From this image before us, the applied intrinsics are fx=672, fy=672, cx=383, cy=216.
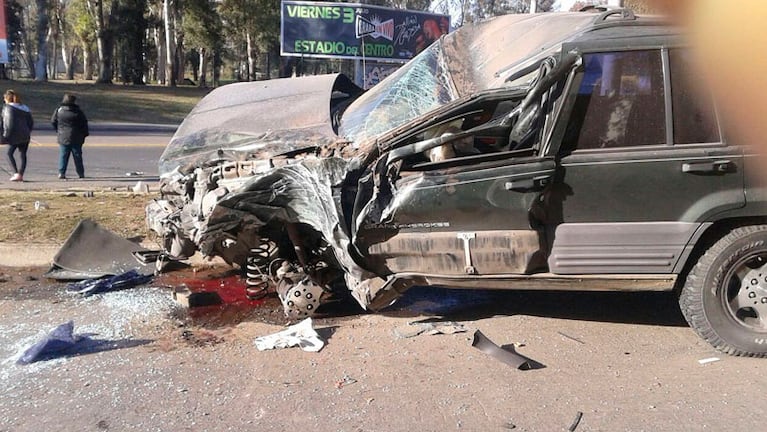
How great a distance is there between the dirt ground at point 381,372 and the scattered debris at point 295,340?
71 millimetres

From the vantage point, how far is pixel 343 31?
27.0 meters

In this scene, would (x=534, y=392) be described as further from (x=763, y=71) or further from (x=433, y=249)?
(x=763, y=71)

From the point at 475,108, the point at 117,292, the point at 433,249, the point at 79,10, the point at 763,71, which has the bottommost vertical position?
the point at 117,292

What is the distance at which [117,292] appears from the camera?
586 centimetres

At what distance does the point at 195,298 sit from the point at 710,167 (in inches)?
153

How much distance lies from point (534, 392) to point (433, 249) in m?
1.17

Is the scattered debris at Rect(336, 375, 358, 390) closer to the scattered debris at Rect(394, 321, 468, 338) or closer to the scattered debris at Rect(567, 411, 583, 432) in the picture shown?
the scattered debris at Rect(394, 321, 468, 338)

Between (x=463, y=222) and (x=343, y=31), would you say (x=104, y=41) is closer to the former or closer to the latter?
(x=343, y=31)

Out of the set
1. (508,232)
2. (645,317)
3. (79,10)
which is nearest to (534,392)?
(508,232)

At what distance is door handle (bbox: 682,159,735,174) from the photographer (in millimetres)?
4156

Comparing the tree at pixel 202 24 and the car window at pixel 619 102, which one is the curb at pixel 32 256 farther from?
the tree at pixel 202 24

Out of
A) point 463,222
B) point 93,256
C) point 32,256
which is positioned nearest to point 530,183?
point 463,222

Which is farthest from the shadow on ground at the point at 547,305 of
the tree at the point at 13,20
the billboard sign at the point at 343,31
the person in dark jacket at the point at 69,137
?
the tree at the point at 13,20

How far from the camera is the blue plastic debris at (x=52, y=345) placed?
4312 mm
